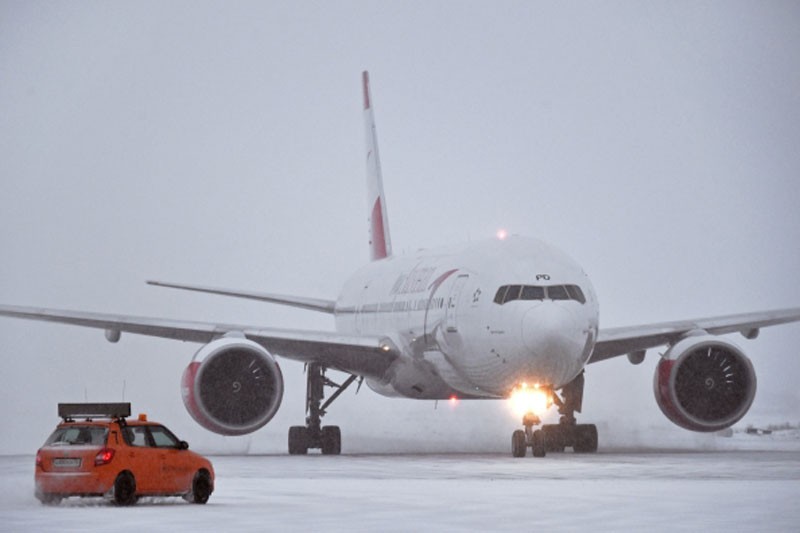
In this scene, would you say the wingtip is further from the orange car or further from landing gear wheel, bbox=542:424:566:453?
the orange car

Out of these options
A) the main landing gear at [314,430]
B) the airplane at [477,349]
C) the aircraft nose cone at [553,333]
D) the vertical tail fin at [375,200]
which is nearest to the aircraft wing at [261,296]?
the airplane at [477,349]

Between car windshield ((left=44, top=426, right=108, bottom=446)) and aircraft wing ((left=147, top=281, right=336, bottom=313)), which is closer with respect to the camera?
car windshield ((left=44, top=426, right=108, bottom=446))

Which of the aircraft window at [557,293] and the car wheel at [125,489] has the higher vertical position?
the aircraft window at [557,293]

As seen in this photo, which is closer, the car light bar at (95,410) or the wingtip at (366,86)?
the car light bar at (95,410)

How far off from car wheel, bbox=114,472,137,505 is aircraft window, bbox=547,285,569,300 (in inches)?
523

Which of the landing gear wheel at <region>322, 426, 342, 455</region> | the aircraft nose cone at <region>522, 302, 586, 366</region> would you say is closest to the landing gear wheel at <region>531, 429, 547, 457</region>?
the aircraft nose cone at <region>522, 302, 586, 366</region>

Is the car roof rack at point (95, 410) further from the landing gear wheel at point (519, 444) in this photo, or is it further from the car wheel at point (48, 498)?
the landing gear wheel at point (519, 444)

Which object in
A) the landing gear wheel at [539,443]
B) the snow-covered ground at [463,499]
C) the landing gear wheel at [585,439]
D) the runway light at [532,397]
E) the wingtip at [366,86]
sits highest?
the wingtip at [366,86]

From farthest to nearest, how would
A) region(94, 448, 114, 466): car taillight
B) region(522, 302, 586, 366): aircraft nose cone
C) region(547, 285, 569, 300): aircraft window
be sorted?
1. region(547, 285, 569, 300): aircraft window
2. region(522, 302, 586, 366): aircraft nose cone
3. region(94, 448, 114, 466): car taillight

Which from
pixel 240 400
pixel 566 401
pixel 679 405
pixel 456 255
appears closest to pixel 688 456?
pixel 679 405

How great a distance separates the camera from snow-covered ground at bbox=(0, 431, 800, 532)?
1702 cm

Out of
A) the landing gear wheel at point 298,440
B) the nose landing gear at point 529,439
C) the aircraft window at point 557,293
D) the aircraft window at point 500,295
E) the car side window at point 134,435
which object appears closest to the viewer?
the car side window at point 134,435

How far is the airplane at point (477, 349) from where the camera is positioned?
31781 millimetres

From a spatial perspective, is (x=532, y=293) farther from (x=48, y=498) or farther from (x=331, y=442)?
(x=48, y=498)
